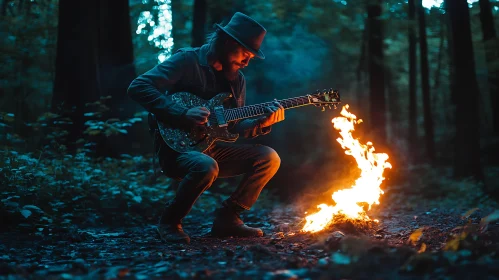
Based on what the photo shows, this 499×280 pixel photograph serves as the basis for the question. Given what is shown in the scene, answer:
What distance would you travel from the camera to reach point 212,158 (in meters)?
5.54

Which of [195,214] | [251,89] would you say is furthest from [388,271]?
[251,89]

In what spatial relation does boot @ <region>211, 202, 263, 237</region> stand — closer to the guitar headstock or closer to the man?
the man

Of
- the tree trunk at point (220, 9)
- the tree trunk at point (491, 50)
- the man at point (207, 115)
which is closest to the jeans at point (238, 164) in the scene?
the man at point (207, 115)

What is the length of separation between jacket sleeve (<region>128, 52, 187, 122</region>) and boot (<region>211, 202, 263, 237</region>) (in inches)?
47.9

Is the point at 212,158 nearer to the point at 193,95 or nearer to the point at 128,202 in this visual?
the point at 193,95

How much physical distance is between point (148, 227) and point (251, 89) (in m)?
8.43

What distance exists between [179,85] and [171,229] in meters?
1.52

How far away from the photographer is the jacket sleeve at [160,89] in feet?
17.9

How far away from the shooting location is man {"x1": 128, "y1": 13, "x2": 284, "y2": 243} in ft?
17.9

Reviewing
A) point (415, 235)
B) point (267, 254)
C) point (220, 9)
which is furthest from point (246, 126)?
point (220, 9)

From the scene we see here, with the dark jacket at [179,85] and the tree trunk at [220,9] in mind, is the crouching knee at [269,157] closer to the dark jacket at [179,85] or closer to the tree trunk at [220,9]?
the dark jacket at [179,85]

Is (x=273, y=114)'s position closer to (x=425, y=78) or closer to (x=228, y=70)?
(x=228, y=70)

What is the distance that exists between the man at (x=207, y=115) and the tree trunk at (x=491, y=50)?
935 cm

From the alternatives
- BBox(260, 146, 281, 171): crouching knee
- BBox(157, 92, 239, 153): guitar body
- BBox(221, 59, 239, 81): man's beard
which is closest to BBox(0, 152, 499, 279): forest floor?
BBox(260, 146, 281, 171): crouching knee
